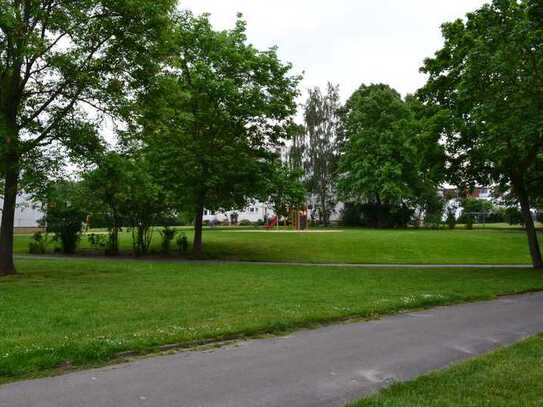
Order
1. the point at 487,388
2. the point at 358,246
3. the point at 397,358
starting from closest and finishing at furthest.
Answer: the point at 487,388 → the point at 397,358 → the point at 358,246

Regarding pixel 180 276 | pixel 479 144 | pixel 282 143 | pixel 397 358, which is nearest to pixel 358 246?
pixel 282 143

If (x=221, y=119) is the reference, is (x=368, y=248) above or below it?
below

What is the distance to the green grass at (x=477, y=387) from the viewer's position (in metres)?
5.32

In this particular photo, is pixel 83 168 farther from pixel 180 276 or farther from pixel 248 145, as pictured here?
pixel 248 145

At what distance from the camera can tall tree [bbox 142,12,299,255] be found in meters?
27.4

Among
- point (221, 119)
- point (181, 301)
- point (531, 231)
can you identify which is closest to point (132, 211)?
point (221, 119)

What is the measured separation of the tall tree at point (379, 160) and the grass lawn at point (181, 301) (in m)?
32.4

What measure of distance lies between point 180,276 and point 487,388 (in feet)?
45.4

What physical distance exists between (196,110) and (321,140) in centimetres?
4205

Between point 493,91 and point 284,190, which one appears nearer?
point 493,91

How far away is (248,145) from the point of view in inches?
1153

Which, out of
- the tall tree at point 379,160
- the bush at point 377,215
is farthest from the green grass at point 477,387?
the bush at point 377,215

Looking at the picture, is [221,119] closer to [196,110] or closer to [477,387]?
[196,110]

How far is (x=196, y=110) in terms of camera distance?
27719mm
